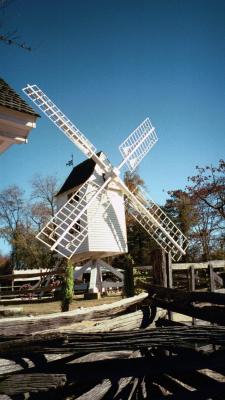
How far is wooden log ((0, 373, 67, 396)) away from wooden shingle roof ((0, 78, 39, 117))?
20.6 feet

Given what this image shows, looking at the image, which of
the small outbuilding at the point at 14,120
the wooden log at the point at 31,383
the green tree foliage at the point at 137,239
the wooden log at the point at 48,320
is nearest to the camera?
the wooden log at the point at 31,383

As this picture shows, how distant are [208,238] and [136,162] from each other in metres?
19.4

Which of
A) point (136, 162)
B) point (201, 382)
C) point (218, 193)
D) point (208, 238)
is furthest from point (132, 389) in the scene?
point (208, 238)

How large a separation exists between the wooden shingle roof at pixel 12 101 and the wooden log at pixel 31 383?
6.29 m

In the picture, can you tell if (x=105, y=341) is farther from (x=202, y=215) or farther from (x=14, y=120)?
(x=202, y=215)

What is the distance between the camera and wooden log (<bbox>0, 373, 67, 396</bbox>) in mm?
2432

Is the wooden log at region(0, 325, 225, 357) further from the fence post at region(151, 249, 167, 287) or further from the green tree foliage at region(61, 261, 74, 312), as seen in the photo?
the green tree foliage at region(61, 261, 74, 312)

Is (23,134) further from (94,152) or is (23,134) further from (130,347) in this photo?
(94,152)

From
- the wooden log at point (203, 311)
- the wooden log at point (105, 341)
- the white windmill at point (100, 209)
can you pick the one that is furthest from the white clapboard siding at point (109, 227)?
the wooden log at point (105, 341)

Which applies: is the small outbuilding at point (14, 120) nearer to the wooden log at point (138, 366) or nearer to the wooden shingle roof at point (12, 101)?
the wooden shingle roof at point (12, 101)

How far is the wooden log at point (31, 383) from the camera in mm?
2432

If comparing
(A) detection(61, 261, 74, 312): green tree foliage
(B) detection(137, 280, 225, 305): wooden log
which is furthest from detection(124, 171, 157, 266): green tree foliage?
(B) detection(137, 280, 225, 305): wooden log

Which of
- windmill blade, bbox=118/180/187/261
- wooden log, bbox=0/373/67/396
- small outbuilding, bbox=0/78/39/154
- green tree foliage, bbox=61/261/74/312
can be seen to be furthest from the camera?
windmill blade, bbox=118/180/187/261

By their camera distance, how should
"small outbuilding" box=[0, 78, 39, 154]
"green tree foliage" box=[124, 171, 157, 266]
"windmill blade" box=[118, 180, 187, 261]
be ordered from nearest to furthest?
1. "small outbuilding" box=[0, 78, 39, 154]
2. "windmill blade" box=[118, 180, 187, 261]
3. "green tree foliage" box=[124, 171, 157, 266]
